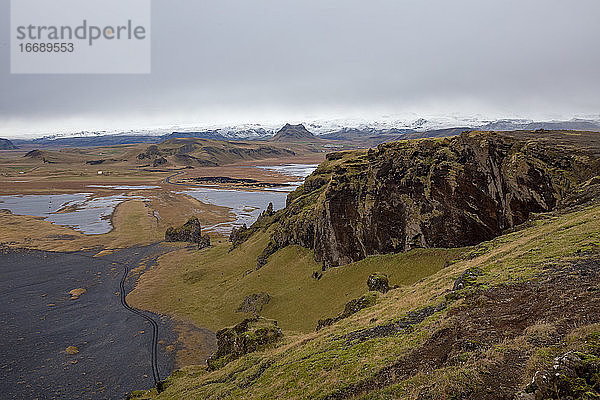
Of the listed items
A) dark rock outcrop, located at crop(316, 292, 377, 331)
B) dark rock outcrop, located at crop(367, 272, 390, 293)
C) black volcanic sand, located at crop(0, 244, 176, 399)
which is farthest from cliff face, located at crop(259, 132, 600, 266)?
black volcanic sand, located at crop(0, 244, 176, 399)

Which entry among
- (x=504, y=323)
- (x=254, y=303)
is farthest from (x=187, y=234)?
(x=504, y=323)

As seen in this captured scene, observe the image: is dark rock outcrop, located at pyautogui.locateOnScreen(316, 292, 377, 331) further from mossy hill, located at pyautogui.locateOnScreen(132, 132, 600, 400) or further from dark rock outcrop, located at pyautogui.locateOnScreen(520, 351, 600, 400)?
dark rock outcrop, located at pyautogui.locateOnScreen(520, 351, 600, 400)

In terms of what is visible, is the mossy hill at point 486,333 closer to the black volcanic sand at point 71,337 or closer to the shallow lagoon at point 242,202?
the black volcanic sand at point 71,337

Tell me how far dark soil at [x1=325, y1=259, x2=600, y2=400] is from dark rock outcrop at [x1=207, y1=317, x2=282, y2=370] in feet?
49.5

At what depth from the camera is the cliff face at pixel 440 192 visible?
37.1 meters

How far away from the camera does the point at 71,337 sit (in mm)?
49625

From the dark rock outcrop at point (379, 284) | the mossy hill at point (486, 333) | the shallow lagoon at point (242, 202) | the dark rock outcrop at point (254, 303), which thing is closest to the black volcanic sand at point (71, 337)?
the dark rock outcrop at point (254, 303)

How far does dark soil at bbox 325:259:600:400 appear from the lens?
42.4ft

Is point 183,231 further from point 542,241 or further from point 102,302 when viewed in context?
point 542,241

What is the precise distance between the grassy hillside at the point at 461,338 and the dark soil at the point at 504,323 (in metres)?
0.05

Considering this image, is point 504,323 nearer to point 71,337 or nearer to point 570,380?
point 570,380

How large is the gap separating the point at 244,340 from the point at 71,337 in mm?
35311

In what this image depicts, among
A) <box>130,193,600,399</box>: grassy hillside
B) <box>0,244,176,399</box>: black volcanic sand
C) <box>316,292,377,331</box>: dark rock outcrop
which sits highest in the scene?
<box>130,193,600,399</box>: grassy hillside

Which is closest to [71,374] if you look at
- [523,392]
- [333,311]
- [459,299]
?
[333,311]
